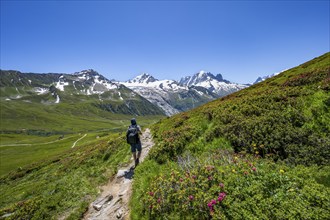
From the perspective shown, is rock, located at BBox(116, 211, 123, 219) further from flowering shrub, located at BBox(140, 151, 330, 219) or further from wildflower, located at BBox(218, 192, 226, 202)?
wildflower, located at BBox(218, 192, 226, 202)

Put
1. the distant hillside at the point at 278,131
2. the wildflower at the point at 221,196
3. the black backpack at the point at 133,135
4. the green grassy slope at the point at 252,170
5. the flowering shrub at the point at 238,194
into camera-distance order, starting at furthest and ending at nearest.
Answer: the black backpack at the point at 133,135, the distant hillside at the point at 278,131, the wildflower at the point at 221,196, the green grassy slope at the point at 252,170, the flowering shrub at the point at 238,194

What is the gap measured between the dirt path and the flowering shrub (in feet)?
7.80

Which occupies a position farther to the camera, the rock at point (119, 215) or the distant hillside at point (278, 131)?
the rock at point (119, 215)

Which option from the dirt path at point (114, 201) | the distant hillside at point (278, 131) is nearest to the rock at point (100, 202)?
the dirt path at point (114, 201)

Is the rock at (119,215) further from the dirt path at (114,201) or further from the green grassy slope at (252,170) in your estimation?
the green grassy slope at (252,170)

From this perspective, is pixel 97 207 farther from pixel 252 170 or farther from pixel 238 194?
pixel 252 170

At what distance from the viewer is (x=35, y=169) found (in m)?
40.1

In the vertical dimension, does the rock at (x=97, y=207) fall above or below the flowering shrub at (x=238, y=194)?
below

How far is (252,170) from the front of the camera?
27.1ft

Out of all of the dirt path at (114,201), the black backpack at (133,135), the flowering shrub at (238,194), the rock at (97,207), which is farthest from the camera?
the black backpack at (133,135)

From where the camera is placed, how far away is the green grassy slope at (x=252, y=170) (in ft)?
21.9

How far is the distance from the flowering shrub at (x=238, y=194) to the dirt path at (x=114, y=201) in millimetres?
2376

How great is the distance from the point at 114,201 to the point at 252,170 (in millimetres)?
8360

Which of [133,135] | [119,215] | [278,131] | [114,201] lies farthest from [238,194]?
[133,135]
